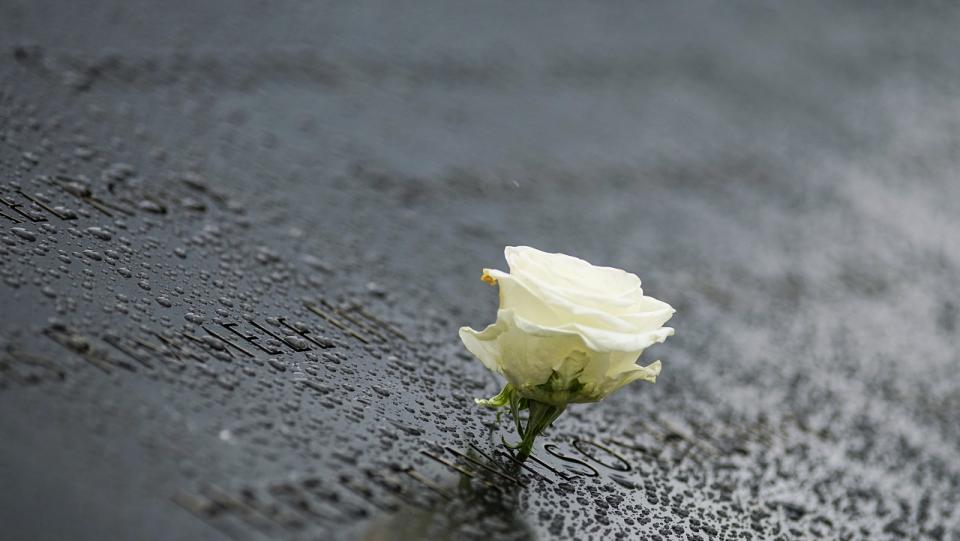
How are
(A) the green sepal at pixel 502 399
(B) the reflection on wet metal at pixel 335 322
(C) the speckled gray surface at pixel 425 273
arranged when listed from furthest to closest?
1. (B) the reflection on wet metal at pixel 335 322
2. (A) the green sepal at pixel 502 399
3. (C) the speckled gray surface at pixel 425 273

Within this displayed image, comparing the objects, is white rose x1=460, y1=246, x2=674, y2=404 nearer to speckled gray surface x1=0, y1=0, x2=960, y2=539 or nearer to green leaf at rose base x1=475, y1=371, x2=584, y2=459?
green leaf at rose base x1=475, y1=371, x2=584, y2=459

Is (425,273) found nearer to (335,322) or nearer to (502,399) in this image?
(335,322)

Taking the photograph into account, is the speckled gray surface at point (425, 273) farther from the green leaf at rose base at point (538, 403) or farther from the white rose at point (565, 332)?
the white rose at point (565, 332)

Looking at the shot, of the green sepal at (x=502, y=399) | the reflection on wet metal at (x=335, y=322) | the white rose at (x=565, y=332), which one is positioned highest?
the white rose at (x=565, y=332)

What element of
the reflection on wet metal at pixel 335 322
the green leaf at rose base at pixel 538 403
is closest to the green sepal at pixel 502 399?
the green leaf at rose base at pixel 538 403

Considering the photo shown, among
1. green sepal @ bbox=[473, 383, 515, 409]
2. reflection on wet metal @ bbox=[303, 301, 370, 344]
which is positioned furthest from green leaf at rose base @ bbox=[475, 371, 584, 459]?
reflection on wet metal @ bbox=[303, 301, 370, 344]

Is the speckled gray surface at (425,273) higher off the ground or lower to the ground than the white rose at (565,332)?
lower
